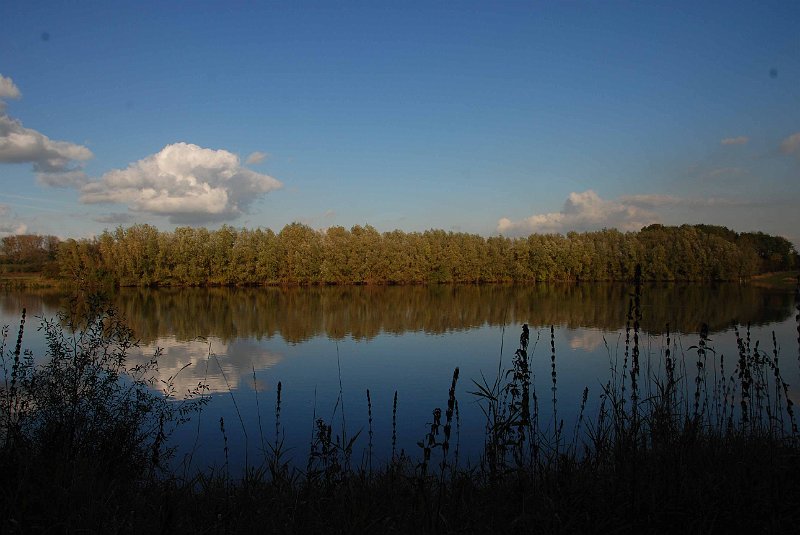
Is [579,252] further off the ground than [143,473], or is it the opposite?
[579,252]

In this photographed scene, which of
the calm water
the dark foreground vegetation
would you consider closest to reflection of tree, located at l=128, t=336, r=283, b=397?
the calm water

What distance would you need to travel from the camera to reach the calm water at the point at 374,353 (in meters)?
10.0

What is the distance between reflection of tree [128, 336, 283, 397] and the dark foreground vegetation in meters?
44.8

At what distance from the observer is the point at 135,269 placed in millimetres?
62750

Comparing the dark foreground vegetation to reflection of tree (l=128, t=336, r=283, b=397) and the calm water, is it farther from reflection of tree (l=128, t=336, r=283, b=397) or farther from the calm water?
reflection of tree (l=128, t=336, r=283, b=397)

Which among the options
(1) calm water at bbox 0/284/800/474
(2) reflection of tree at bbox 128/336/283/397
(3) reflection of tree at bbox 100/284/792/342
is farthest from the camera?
(3) reflection of tree at bbox 100/284/792/342

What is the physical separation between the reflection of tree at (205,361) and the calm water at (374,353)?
6cm

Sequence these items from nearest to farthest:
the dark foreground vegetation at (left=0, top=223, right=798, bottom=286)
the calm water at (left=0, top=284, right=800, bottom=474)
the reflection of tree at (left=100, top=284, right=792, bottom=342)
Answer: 1. the calm water at (left=0, top=284, right=800, bottom=474)
2. the reflection of tree at (left=100, top=284, right=792, bottom=342)
3. the dark foreground vegetation at (left=0, top=223, right=798, bottom=286)

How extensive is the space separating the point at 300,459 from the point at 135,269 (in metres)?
62.3

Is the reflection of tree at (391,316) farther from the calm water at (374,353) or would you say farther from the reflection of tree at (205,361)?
the reflection of tree at (205,361)

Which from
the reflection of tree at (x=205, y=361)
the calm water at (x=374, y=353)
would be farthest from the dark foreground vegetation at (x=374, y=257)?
the reflection of tree at (x=205, y=361)

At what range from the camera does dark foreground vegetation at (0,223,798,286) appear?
63.7 meters

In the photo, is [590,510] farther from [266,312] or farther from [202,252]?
[202,252]

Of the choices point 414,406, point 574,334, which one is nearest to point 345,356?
point 414,406
